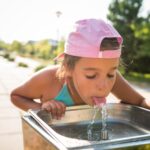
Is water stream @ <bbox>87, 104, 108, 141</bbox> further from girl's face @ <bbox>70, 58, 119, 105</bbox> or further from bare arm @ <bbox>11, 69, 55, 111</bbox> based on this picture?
bare arm @ <bbox>11, 69, 55, 111</bbox>

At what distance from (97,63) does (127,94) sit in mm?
466

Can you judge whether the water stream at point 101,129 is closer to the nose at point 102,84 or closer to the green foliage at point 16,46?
the nose at point 102,84

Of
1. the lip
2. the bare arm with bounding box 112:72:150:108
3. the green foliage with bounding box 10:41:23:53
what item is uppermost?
the lip

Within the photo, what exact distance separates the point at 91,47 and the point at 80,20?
5.1 inches

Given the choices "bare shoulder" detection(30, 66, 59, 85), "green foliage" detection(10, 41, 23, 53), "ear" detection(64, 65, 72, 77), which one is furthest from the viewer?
"green foliage" detection(10, 41, 23, 53)

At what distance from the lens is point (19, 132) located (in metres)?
4.27

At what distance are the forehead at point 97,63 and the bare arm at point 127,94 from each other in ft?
1.26

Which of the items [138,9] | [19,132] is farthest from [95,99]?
[138,9]

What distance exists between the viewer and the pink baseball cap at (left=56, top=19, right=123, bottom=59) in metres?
1.18

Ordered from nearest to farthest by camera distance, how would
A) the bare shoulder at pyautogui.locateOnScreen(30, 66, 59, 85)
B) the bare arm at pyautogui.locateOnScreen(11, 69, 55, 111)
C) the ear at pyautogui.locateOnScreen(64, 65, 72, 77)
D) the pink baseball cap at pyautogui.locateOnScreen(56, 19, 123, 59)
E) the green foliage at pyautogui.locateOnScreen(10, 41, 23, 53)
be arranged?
the pink baseball cap at pyautogui.locateOnScreen(56, 19, 123, 59) → the ear at pyautogui.locateOnScreen(64, 65, 72, 77) → the bare arm at pyautogui.locateOnScreen(11, 69, 55, 111) → the bare shoulder at pyautogui.locateOnScreen(30, 66, 59, 85) → the green foliage at pyautogui.locateOnScreen(10, 41, 23, 53)

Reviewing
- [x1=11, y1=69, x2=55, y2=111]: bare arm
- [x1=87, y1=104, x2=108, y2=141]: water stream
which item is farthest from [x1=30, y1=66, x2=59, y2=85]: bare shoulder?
[x1=87, y1=104, x2=108, y2=141]: water stream

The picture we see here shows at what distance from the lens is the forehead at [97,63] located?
3.90 feet

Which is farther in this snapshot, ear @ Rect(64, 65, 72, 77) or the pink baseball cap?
ear @ Rect(64, 65, 72, 77)

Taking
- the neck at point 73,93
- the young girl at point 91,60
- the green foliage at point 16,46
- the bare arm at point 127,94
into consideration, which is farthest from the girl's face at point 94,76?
the green foliage at point 16,46
